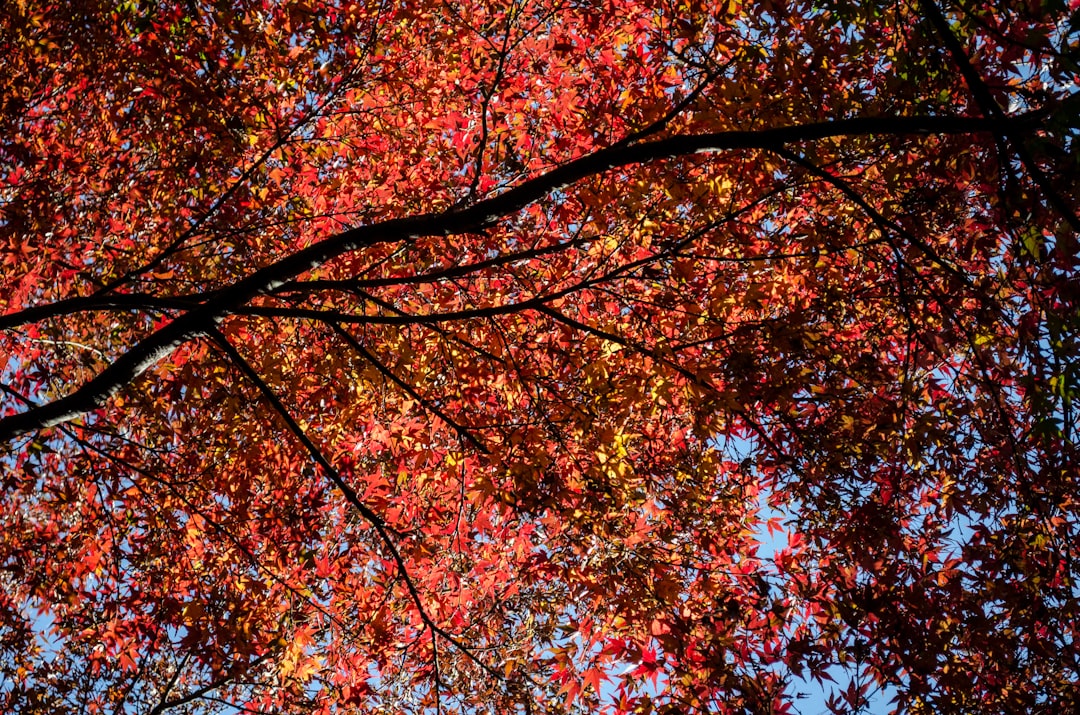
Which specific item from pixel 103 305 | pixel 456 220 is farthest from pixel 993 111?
pixel 103 305

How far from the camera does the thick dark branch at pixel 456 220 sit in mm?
3383

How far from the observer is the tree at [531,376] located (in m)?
5.95

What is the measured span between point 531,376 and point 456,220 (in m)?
3.05

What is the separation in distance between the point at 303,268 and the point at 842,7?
11.5ft

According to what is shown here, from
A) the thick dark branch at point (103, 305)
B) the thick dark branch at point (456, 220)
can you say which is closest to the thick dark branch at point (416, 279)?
the thick dark branch at point (456, 220)

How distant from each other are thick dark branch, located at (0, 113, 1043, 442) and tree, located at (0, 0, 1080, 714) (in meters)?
1.04

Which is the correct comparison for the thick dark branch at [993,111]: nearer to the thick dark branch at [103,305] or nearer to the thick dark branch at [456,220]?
the thick dark branch at [456,220]

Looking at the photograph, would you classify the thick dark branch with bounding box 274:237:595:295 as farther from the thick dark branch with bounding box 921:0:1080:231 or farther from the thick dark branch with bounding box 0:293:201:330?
the thick dark branch with bounding box 921:0:1080:231

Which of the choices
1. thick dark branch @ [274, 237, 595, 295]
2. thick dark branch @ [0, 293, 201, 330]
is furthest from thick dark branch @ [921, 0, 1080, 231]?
thick dark branch @ [0, 293, 201, 330]

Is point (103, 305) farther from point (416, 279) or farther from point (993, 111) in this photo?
point (993, 111)

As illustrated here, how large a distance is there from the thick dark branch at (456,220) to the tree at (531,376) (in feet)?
3.43

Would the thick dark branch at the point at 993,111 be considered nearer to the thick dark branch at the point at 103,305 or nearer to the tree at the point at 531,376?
the tree at the point at 531,376

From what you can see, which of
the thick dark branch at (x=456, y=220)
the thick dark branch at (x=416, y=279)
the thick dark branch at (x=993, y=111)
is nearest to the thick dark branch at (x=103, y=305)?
the thick dark branch at (x=456, y=220)

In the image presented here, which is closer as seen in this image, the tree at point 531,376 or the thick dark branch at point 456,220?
the thick dark branch at point 456,220
